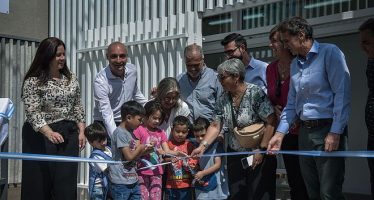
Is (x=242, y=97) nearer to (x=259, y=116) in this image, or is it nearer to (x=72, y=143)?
(x=259, y=116)

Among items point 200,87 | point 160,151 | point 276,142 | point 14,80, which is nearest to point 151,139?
point 160,151

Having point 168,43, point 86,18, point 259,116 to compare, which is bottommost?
point 259,116

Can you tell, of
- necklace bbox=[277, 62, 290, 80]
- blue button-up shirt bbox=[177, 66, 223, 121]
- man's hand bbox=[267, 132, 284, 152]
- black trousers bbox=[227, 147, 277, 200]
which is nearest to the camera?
man's hand bbox=[267, 132, 284, 152]

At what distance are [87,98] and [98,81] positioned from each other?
284 centimetres

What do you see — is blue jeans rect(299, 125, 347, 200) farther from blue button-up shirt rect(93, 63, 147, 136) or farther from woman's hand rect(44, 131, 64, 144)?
blue button-up shirt rect(93, 63, 147, 136)

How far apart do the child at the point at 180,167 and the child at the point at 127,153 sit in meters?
0.33

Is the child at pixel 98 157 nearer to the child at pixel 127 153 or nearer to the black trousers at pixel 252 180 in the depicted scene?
the child at pixel 127 153

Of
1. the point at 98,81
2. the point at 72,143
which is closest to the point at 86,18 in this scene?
the point at 98,81

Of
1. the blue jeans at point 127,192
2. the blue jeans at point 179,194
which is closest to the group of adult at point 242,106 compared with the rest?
the blue jeans at point 127,192

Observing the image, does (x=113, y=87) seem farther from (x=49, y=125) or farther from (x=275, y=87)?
(x=275, y=87)

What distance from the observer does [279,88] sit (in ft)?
16.7

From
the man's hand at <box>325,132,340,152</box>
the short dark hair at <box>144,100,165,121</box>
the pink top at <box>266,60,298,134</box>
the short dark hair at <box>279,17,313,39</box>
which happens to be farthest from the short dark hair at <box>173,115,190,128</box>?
the man's hand at <box>325,132,340,152</box>

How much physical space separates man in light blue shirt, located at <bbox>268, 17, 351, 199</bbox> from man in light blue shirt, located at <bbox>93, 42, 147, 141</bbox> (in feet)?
6.82

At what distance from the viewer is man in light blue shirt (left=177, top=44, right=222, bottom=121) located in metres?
5.69
